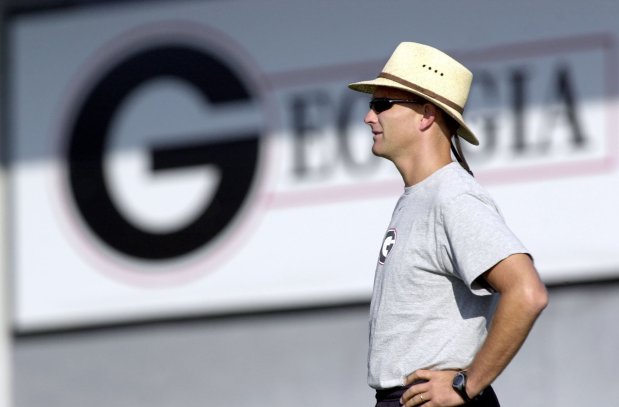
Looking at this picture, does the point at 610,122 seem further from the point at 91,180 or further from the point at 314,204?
the point at 91,180

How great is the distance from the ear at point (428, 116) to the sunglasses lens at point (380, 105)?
0.10 metres

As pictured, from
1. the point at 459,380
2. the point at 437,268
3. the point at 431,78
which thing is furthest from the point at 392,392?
the point at 431,78

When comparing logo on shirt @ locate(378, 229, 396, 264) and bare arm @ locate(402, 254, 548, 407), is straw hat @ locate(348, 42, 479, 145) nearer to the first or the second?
logo on shirt @ locate(378, 229, 396, 264)

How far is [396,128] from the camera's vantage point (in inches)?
148

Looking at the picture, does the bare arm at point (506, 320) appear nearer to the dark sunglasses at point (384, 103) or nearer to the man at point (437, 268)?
the man at point (437, 268)

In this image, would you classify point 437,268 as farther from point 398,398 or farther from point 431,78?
point 431,78

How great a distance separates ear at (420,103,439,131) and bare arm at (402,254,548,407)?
576 mm

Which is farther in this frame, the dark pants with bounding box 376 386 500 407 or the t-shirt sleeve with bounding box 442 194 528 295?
the dark pants with bounding box 376 386 500 407

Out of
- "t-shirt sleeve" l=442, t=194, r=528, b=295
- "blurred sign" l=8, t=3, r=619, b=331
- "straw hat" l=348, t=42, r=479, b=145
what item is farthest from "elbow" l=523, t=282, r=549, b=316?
"blurred sign" l=8, t=3, r=619, b=331

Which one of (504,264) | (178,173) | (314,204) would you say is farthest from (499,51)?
(504,264)

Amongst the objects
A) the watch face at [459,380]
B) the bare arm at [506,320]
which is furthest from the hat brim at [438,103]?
the watch face at [459,380]

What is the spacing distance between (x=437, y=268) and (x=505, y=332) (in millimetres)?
288

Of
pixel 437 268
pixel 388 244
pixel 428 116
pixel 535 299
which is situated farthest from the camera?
pixel 428 116

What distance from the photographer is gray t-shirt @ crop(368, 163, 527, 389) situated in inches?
135
